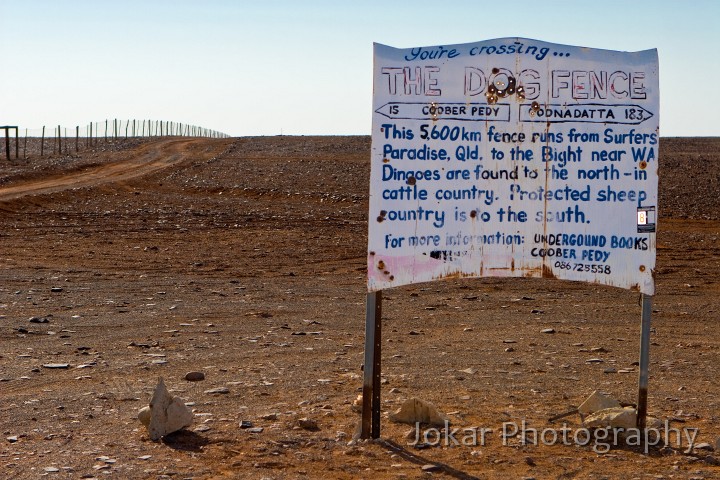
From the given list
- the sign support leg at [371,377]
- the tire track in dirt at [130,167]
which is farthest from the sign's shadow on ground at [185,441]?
the tire track in dirt at [130,167]

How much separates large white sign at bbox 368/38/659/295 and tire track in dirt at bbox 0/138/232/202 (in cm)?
1930

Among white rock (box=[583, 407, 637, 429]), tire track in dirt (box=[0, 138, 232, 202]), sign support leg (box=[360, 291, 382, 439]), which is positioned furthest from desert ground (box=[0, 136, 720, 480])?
tire track in dirt (box=[0, 138, 232, 202])

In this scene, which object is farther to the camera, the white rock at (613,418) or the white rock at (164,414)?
the white rock at (613,418)

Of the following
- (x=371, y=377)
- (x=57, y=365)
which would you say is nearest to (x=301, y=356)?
(x=57, y=365)

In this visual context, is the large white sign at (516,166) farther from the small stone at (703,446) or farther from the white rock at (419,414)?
the small stone at (703,446)

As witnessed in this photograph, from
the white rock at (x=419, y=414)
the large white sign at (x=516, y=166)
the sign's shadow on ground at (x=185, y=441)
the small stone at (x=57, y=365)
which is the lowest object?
the sign's shadow on ground at (x=185, y=441)

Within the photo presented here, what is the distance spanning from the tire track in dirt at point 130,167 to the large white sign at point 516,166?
63.3 feet

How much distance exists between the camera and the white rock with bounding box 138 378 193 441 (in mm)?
6246

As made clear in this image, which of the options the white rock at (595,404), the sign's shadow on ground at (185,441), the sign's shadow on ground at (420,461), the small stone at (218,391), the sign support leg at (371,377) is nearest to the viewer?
the sign's shadow on ground at (420,461)

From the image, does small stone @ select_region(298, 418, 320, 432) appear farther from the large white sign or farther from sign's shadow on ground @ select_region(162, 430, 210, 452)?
the large white sign

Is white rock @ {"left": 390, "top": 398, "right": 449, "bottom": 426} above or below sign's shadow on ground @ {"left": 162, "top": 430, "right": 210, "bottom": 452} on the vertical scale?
above

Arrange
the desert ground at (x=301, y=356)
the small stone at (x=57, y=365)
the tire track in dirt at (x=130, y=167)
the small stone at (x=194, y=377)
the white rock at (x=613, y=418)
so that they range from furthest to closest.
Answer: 1. the tire track in dirt at (x=130, y=167)
2. the small stone at (x=57, y=365)
3. the small stone at (x=194, y=377)
4. the white rock at (x=613, y=418)
5. the desert ground at (x=301, y=356)

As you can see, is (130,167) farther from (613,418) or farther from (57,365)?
(613,418)

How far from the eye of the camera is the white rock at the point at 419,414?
6.54 meters
